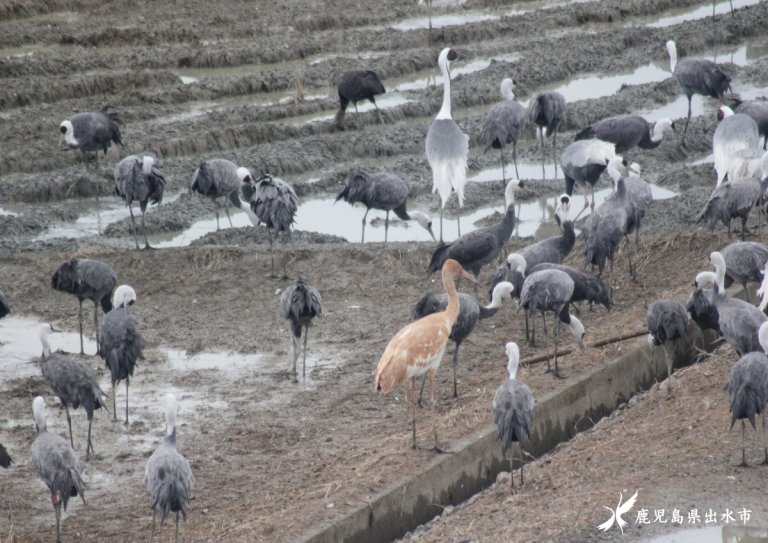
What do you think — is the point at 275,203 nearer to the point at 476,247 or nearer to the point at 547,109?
the point at 476,247

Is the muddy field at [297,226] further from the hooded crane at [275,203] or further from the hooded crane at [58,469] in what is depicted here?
the hooded crane at [275,203]

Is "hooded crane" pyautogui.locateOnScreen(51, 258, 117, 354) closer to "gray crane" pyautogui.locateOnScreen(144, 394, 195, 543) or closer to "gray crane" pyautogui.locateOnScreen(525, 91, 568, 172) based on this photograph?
"gray crane" pyautogui.locateOnScreen(144, 394, 195, 543)

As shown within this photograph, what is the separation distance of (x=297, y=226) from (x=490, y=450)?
7.16 meters

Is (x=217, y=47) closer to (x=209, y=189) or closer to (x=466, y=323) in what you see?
(x=209, y=189)

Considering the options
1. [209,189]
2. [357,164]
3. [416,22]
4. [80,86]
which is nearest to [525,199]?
[357,164]

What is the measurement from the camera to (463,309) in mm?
7406

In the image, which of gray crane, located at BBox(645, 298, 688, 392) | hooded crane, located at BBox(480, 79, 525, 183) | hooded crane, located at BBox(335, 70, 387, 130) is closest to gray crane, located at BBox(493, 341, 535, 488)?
gray crane, located at BBox(645, 298, 688, 392)

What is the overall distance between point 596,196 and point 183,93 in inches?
411

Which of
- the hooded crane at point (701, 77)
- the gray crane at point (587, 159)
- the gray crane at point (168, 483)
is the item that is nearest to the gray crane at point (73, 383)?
the gray crane at point (168, 483)

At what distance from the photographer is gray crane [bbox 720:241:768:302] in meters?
8.15

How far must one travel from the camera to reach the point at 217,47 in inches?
930

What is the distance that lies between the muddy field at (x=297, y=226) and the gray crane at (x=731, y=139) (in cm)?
86

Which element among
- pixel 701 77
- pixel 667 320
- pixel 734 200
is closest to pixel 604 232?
pixel 734 200

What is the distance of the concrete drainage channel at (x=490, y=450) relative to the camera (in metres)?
5.86
